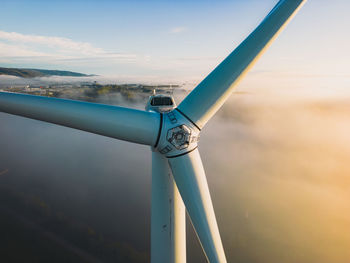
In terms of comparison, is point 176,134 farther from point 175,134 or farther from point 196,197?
point 196,197

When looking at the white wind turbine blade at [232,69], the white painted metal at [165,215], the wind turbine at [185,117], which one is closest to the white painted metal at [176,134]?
the wind turbine at [185,117]

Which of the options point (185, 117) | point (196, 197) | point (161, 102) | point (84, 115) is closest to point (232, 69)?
point (185, 117)

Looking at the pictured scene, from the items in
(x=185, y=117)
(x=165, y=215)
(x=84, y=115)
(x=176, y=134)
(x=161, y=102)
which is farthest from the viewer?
(x=161, y=102)

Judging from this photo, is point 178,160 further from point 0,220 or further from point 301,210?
point 301,210

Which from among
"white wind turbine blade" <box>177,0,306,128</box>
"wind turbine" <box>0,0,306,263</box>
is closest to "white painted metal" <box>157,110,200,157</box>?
"wind turbine" <box>0,0,306,263</box>

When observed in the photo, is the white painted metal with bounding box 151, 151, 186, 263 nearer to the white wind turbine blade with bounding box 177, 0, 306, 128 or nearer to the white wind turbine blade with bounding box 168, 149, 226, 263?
the white wind turbine blade with bounding box 168, 149, 226, 263

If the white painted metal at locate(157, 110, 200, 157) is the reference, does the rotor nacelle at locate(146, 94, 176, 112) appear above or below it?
above
